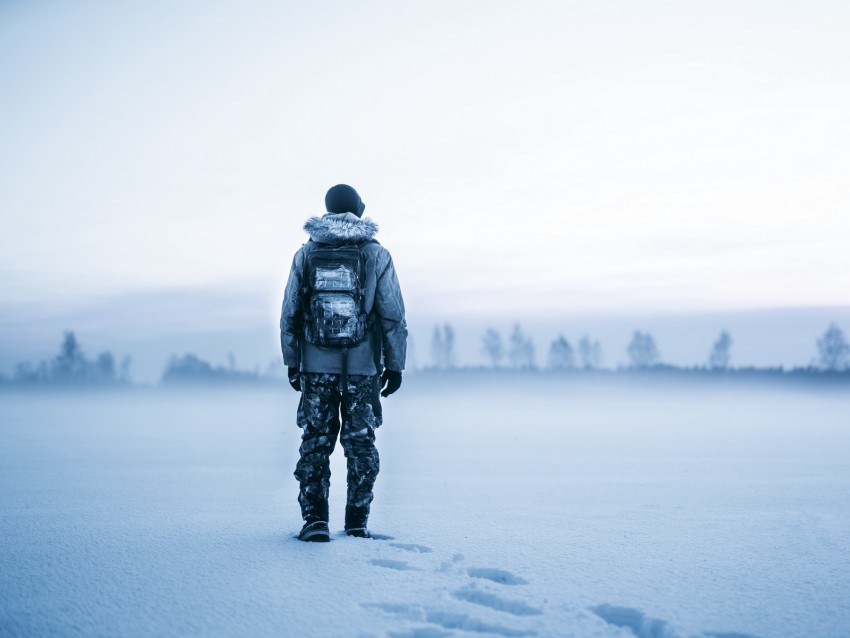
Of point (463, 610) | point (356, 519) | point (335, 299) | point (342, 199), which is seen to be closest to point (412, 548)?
point (356, 519)

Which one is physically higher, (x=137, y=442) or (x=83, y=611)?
(x=83, y=611)

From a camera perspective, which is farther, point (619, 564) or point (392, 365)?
point (392, 365)

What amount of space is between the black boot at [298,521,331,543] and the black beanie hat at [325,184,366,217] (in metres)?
1.96

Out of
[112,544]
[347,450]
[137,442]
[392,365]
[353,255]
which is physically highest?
[353,255]

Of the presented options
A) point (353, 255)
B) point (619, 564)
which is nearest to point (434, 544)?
point (619, 564)

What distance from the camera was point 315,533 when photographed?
3.59 metres

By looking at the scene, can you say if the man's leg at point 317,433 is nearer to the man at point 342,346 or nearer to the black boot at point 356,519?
the man at point 342,346

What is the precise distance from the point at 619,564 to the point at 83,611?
255cm

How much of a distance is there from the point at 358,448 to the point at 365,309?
2.84ft

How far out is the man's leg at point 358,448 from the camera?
12.5 feet

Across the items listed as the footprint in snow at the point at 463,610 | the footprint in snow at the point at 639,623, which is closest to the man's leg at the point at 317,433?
the footprint in snow at the point at 463,610

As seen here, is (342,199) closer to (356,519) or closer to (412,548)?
(356,519)

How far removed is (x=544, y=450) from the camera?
9.34m

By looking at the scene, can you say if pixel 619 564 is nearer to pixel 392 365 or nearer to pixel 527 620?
pixel 527 620
